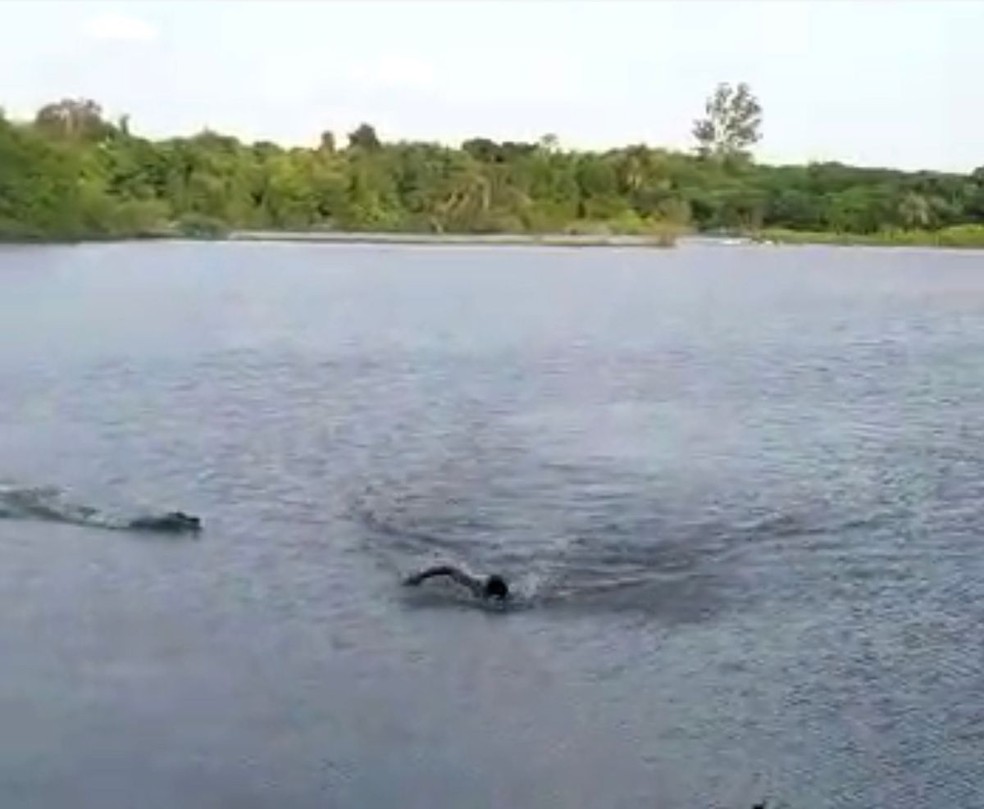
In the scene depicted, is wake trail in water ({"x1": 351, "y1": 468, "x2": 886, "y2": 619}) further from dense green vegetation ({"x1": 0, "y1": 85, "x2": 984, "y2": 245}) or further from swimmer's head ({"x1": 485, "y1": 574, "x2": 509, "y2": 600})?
dense green vegetation ({"x1": 0, "y1": 85, "x2": 984, "y2": 245})

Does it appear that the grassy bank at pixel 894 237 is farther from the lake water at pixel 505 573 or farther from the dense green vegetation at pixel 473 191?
the lake water at pixel 505 573

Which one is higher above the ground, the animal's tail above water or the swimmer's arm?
the swimmer's arm

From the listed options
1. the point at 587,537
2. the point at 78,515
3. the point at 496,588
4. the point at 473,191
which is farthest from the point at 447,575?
the point at 473,191

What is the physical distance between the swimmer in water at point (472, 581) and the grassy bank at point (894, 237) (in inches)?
3145

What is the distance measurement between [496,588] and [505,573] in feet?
2.45

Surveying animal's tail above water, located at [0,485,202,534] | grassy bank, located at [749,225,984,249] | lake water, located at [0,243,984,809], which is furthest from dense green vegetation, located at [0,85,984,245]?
animal's tail above water, located at [0,485,202,534]

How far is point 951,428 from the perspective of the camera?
2228 centimetres

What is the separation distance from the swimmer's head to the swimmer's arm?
8cm

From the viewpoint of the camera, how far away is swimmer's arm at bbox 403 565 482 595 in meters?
13.7

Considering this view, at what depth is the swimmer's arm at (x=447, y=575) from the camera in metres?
13.7

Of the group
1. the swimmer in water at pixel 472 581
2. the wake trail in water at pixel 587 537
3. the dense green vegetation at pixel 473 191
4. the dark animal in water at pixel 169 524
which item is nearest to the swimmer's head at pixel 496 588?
the swimmer in water at pixel 472 581

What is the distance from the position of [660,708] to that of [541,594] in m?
2.73

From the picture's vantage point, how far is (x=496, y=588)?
1350 cm

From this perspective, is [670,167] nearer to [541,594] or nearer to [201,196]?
[201,196]
